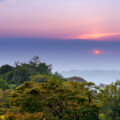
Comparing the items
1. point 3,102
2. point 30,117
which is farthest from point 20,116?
point 3,102

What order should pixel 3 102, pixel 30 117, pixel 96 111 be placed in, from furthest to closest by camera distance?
pixel 3 102
pixel 96 111
pixel 30 117

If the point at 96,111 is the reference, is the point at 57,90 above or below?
above

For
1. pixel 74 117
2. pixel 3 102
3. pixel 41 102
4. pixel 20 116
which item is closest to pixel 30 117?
pixel 20 116

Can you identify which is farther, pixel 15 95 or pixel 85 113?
pixel 15 95

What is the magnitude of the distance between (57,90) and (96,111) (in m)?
4.25

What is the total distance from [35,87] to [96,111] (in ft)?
21.0

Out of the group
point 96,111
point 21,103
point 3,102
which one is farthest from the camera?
point 3,102

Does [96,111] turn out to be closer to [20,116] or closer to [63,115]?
[63,115]

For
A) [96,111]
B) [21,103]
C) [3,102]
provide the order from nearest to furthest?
[96,111], [21,103], [3,102]

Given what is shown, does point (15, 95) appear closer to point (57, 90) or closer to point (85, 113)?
point (57, 90)

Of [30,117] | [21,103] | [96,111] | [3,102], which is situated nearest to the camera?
[30,117]

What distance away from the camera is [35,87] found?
27141 millimetres

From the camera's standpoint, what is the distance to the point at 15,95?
92.9 ft

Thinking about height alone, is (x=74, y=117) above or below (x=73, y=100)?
below
